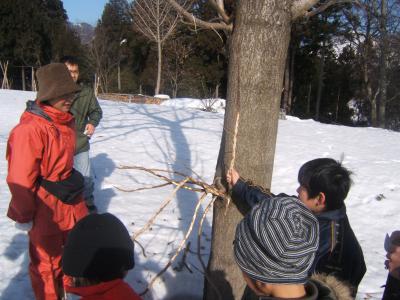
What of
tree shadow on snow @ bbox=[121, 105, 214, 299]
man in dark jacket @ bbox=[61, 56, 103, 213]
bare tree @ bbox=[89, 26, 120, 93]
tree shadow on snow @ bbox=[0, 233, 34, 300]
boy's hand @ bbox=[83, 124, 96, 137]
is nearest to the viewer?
tree shadow on snow @ bbox=[0, 233, 34, 300]

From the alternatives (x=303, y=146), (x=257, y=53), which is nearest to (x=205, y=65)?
(x=303, y=146)

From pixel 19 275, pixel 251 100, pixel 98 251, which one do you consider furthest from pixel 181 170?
pixel 98 251

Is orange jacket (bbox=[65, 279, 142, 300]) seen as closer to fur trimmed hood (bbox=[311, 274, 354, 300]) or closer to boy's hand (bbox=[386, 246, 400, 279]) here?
fur trimmed hood (bbox=[311, 274, 354, 300])

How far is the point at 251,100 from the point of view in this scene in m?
2.09

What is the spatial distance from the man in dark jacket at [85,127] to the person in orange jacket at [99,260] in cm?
204

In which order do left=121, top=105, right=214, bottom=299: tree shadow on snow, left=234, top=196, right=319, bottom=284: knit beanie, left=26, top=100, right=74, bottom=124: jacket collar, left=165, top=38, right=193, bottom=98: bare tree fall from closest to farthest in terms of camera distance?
1. left=234, top=196, right=319, bottom=284: knit beanie
2. left=26, top=100, right=74, bottom=124: jacket collar
3. left=121, top=105, right=214, bottom=299: tree shadow on snow
4. left=165, top=38, right=193, bottom=98: bare tree

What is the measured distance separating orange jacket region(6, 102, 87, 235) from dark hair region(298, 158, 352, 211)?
4.38 feet

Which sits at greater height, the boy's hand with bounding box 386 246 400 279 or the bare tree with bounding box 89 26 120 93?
the bare tree with bounding box 89 26 120 93

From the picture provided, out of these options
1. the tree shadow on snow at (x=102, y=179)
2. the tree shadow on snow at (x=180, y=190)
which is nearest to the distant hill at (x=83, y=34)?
the tree shadow on snow at (x=180, y=190)

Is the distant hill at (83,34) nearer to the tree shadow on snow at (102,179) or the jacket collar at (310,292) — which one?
the tree shadow on snow at (102,179)

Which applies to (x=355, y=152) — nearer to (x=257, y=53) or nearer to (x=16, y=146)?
(x=257, y=53)

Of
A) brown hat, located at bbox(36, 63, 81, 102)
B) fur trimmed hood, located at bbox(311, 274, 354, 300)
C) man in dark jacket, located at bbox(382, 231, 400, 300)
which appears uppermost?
brown hat, located at bbox(36, 63, 81, 102)

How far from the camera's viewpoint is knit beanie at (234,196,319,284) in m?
1.19

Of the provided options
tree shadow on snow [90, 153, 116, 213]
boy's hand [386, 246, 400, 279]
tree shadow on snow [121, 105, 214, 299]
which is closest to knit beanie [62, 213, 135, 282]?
boy's hand [386, 246, 400, 279]
